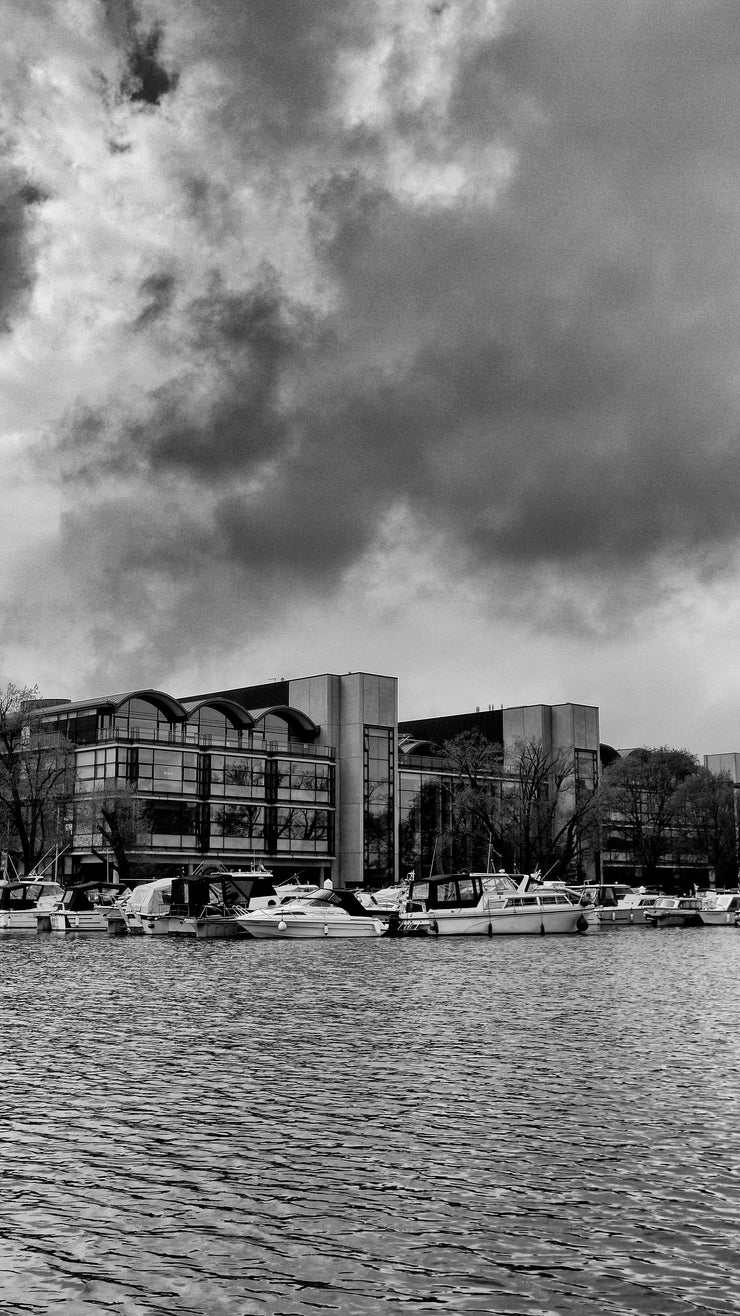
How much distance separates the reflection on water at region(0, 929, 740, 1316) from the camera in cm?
1209

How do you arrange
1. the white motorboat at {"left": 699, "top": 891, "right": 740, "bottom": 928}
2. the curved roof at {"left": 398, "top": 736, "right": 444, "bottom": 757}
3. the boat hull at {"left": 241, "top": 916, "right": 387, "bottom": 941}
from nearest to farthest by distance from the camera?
the boat hull at {"left": 241, "top": 916, "right": 387, "bottom": 941} → the white motorboat at {"left": 699, "top": 891, "right": 740, "bottom": 928} → the curved roof at {"left": 398, "top": 736, "right": 444, "bottom": 757}

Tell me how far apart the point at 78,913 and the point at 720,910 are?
5657 cm

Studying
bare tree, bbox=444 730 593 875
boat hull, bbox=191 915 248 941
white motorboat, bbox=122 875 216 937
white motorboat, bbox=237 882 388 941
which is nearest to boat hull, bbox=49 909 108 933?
white motorboat, bbox=122 875 216 937

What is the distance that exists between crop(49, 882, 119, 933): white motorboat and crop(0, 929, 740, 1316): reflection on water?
56.7 metres

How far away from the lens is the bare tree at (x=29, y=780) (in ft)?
337

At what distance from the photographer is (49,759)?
112812 mm

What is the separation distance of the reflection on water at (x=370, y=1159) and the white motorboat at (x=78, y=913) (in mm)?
56710

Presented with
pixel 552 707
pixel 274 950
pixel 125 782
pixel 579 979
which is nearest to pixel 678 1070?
pixel 579 979

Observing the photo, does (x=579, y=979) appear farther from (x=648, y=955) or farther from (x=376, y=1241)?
(x=376, y=1241)

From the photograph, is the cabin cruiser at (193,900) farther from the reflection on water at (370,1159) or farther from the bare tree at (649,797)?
the bare tree at (649,797)

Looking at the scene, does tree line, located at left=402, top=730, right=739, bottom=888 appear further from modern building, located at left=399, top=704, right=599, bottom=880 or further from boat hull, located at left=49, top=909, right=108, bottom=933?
boat hull, located at left=49, top=909, right=108, bottom=933

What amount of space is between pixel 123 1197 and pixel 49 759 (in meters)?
101

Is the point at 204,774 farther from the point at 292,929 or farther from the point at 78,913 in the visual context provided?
the point at 292,929

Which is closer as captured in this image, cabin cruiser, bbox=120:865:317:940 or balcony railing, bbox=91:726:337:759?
cabin cruiser, bbox=120:865:317:940
